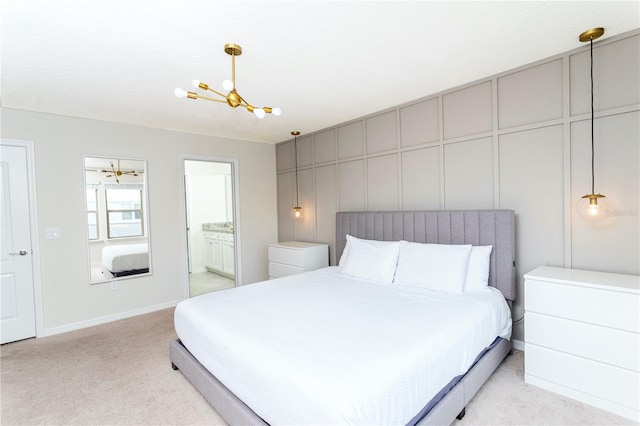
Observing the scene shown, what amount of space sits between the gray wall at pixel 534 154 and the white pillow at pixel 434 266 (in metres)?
0.58

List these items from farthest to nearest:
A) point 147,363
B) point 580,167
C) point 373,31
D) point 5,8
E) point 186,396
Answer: point 147,363 → point 580,167 → point 186,396 → point 373,31 → point 5,8

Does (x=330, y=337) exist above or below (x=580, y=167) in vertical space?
below

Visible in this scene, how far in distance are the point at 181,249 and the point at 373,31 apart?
149 inches

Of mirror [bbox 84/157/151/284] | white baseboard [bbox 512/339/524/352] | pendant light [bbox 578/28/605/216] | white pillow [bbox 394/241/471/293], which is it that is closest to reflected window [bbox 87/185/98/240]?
mirror [bbox 84/157/151/284]

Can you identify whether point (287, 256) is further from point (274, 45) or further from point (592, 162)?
point (592, 162)

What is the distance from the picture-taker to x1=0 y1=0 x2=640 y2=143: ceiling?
1.84 metres

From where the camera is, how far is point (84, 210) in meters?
3.71

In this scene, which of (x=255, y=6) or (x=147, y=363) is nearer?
(x=255, y=6)

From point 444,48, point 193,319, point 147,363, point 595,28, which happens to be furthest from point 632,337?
point 147,363

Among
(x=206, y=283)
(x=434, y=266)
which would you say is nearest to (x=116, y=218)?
(x=206, y=283)

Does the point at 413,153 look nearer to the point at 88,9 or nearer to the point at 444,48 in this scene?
the point at 444,48

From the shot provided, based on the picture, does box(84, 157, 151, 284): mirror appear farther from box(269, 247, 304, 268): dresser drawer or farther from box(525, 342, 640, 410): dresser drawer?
box(525, 342, 640, 410): dresser drawer

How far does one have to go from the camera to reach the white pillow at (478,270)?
2656 mm

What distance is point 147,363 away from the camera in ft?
8.95
